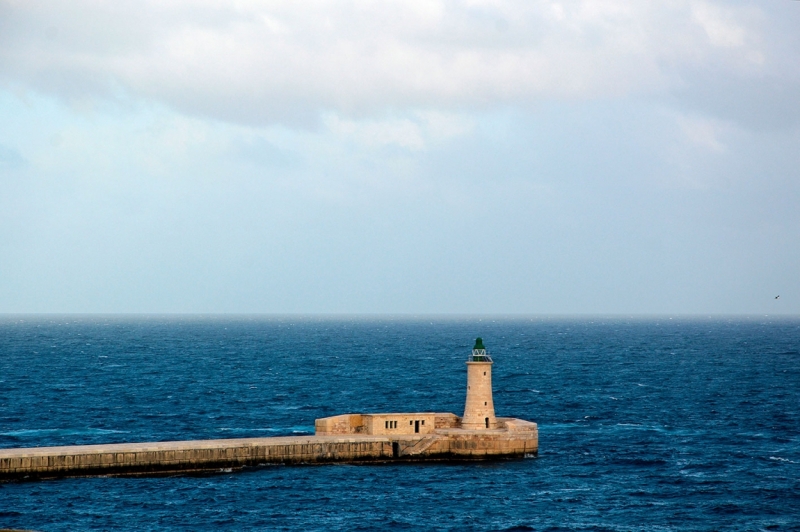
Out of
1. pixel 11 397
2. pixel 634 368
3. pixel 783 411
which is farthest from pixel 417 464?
pixel 634 368

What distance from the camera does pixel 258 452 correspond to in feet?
222

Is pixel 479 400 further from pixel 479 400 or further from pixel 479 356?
pixel 479 356

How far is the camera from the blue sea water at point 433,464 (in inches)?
2226

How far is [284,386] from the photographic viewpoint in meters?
128

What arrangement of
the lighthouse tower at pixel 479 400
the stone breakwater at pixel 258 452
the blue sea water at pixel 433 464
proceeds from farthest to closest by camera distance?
the lighthouse tower at pixel 479 400 → the stone breakwater at pixel 258 452 → the blue sea water at pixel 433 464

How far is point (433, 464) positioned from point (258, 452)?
38.9 feet

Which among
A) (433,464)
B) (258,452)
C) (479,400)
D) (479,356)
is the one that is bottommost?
(433,464)

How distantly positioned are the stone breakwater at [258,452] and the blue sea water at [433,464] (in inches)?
39.6

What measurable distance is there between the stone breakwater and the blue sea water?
1.01m

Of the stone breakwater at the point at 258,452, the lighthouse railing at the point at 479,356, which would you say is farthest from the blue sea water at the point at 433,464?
the lighthouse railing at the point at 479,356

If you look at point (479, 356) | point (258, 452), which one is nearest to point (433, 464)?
point (479, 356)

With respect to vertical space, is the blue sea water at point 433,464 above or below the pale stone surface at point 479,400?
below

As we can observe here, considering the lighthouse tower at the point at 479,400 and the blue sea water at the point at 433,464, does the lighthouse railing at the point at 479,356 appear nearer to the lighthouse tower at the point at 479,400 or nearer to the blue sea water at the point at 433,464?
the lighthouse tower at the point at 479,400

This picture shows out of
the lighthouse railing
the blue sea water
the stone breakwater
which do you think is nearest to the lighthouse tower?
the lighthouse railing
